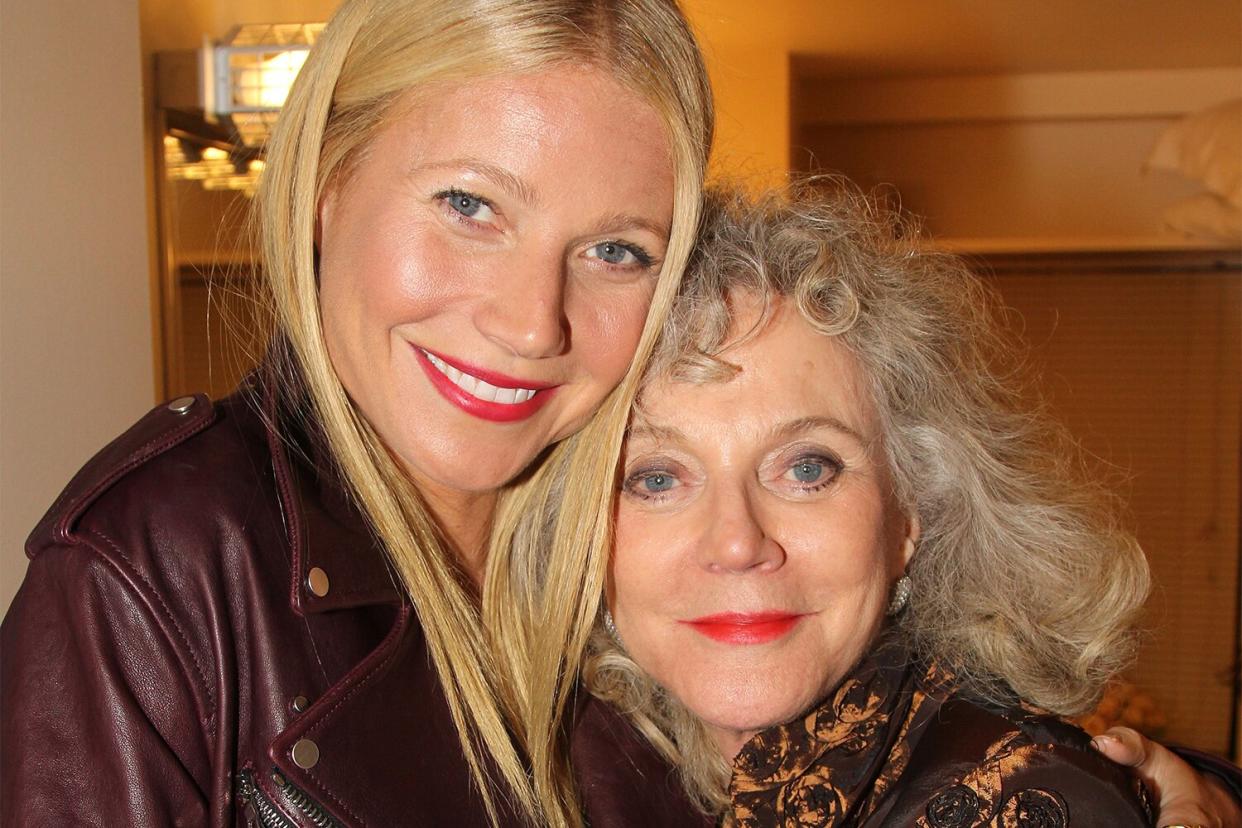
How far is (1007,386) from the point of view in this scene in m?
1.82

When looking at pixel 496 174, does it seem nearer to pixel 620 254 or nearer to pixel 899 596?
pixel 620 254

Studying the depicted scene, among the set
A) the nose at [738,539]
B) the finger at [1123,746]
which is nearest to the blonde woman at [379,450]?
the nose at [738,539]

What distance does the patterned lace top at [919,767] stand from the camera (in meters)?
1.28

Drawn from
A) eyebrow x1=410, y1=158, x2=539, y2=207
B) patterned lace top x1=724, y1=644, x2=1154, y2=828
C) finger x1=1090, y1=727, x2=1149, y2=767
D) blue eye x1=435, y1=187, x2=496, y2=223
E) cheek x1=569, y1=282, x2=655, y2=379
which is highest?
eyebrow x1=410, y1=158, x2=539, y2=207

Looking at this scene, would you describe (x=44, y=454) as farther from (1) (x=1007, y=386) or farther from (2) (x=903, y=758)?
(1) (x=1007, y=386)

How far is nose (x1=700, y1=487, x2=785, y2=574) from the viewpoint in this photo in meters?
1.42

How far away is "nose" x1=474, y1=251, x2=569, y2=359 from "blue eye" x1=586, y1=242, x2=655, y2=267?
0.08m

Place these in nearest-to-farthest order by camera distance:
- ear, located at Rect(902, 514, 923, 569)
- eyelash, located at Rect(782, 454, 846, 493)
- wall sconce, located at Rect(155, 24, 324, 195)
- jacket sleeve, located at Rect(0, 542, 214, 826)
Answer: jacket sleeve, located at Rect(0, 542, 214, 826) → eyelash, located at Rect(782, 454, 846, 493) → ear, located at Rect(902, 514, 923, 569) → wall sconce, located at Rect(155, 24, 324, 195)

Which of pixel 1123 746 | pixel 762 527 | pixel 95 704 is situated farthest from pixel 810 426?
pixel 95 704

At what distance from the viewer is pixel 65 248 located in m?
1.84

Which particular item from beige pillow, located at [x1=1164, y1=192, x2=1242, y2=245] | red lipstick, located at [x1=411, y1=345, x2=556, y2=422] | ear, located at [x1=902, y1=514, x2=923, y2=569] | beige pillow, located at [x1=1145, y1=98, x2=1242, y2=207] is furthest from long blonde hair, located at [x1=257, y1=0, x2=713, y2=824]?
beige pillow, located at [x1=1164, y1=192, x2=1242, y2=245]

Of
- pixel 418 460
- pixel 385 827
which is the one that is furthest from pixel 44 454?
pixel 385 827

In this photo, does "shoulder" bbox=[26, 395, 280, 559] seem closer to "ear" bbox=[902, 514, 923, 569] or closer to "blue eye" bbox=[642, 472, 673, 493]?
"blue eye" bbox=[642, 472, 673, 493]

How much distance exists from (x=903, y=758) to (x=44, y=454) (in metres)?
1.34
